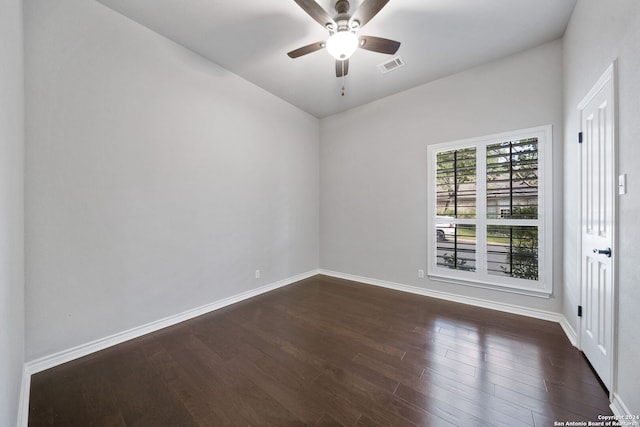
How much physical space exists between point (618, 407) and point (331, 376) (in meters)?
1.75

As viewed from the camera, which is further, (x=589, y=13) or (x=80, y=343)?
(x=80, y=343)

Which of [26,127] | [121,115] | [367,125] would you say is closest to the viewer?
[26,127]

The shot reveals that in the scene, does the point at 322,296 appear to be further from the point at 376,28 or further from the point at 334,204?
the point at 376,28

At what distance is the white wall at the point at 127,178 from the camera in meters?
1.92

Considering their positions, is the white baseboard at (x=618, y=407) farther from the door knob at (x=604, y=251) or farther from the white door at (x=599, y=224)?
the door knob at (x=604, y=251)

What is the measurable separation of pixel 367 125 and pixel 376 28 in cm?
177

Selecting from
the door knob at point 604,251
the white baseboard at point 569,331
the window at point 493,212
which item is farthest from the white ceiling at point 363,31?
the white baseboard at point 569,331

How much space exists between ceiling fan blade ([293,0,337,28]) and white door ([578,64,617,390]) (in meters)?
1.99

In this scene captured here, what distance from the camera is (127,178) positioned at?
2.34 m

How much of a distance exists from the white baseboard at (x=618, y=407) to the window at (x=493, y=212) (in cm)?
146

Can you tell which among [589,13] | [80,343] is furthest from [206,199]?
[589,13]

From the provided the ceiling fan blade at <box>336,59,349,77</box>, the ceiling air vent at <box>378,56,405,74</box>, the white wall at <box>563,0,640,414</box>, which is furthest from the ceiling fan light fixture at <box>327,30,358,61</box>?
the white wall at <box>563,0,640,414</box>

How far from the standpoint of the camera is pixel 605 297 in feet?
5.41

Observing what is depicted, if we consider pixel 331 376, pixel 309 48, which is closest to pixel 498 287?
pixel 331 376
